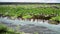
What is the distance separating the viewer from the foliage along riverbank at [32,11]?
121 centimetres

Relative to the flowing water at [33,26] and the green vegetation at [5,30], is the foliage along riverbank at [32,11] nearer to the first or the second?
the flowing water at [33,26]

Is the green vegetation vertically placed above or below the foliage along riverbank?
below

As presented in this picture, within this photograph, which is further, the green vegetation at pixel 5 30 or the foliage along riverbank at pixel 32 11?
the foliage along riverbank at pixel 32 11

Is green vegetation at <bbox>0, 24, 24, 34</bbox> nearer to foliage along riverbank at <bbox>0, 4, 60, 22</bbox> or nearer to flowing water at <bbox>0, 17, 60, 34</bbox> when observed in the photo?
flowing water at <bbox>0, 17, 60, 34</bbox>

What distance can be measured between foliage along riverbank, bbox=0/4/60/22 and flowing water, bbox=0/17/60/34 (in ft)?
0.18

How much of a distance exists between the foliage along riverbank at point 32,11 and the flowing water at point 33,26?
5cm

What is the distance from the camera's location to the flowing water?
3.60ft

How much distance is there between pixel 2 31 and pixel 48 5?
22.7 inches

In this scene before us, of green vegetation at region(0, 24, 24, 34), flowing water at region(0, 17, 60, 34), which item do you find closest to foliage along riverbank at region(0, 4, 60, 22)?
flowing water at region(0, 17, 60, 34)

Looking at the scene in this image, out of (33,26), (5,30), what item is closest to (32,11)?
(33,26)

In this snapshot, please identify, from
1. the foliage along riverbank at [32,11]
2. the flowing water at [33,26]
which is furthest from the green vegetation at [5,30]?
the foliage along riverbank at [32,11]

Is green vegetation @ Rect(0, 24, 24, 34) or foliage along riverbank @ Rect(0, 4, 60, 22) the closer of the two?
green vegetation @ Rect(0, 24, 24, 34)

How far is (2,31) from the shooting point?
1.09 metres

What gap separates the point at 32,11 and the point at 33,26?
18cm
